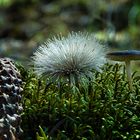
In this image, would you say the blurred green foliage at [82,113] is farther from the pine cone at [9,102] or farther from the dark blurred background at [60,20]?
Answer: the dark blurred background at [60,20]

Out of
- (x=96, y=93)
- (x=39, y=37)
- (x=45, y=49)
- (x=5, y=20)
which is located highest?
(x=5, y=20)

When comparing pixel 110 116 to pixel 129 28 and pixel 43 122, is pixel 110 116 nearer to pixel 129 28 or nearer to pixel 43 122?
pixel 43 122

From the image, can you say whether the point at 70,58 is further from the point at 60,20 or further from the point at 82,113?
the point at 60,20

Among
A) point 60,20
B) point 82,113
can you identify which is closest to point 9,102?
point 82,113

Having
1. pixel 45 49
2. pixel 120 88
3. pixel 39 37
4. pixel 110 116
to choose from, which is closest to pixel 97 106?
pixel 110 116

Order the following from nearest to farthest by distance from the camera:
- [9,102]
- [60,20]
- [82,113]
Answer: [9,102]
[82,113]
[60,20]

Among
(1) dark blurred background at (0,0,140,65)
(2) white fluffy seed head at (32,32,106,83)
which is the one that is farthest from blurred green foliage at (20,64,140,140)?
(1) dark blurred background at (0,0,140,65)

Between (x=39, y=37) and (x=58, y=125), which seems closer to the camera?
(x=58, y=125)
